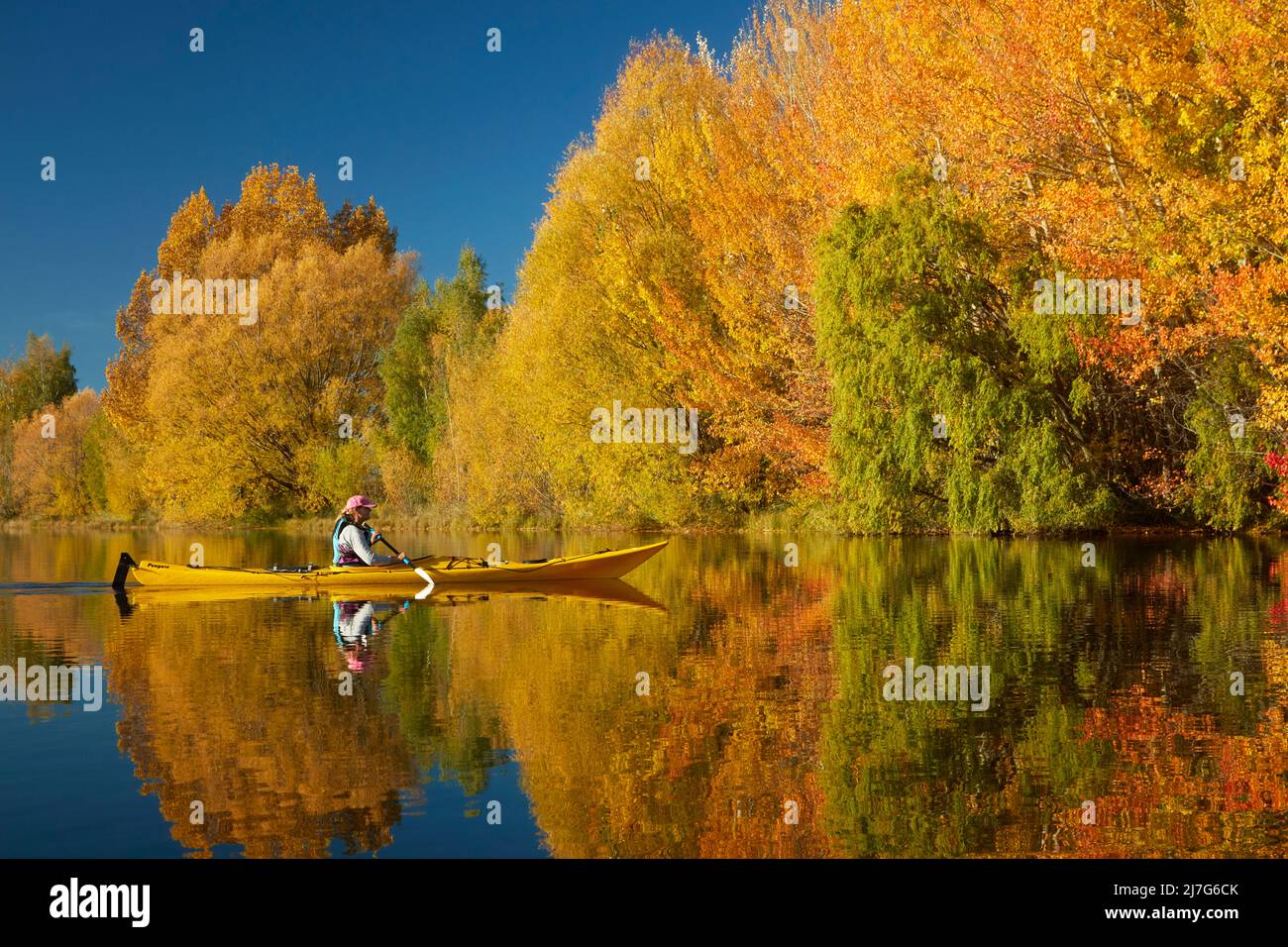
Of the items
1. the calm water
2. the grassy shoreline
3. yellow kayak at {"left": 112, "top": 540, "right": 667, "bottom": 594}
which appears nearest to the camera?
the calm water

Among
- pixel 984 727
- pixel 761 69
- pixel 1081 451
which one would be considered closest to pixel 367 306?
pixel 761 69

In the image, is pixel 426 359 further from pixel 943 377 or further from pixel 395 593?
pixel 395 593

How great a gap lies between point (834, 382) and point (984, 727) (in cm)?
2114

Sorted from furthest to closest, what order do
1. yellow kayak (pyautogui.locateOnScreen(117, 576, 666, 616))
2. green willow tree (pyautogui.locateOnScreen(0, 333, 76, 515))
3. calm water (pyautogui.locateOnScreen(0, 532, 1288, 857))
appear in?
green willow tree (pyautogui.locateOnScreen(0, 333, 76, 515)) < yellow kayak (pyautogui.locateOnScreen(117, 576, 666, 616)) < calm water (pyautogui.locateOnScreen(0, 532, 1288, 857))

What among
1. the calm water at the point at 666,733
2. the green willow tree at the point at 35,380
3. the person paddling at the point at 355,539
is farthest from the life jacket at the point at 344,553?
the green willow tree at the point at 35,380

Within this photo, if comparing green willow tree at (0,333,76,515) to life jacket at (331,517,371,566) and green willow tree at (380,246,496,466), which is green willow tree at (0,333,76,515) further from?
life jacket at (331,517,371,566)

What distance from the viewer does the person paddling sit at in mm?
19375

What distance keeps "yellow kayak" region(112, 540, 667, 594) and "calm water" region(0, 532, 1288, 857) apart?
7.06ft

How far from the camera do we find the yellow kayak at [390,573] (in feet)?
63.3

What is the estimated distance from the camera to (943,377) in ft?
90.5

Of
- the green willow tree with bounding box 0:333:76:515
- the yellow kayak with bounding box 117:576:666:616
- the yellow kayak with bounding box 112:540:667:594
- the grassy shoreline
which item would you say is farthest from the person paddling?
the green willow tree with bounding box 0:333:76:515

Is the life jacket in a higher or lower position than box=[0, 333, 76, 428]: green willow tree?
lower

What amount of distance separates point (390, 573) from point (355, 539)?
2.59 feet

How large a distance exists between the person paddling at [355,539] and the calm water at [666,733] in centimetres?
248
